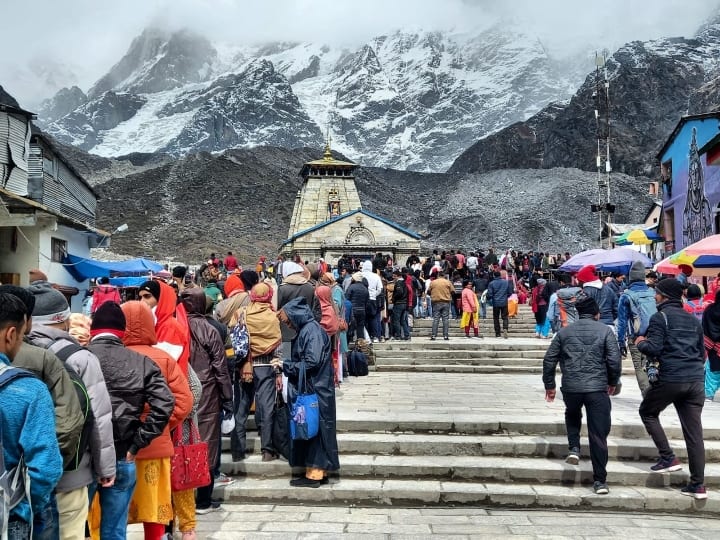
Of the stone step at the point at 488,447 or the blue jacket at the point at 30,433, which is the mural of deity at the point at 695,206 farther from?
the blue jacket at the point at 30,433

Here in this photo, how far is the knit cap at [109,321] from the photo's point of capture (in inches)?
137

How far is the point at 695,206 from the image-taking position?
1734 cm

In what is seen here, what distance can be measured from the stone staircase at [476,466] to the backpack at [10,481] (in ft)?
10.2

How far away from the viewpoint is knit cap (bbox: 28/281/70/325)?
3.30 metres

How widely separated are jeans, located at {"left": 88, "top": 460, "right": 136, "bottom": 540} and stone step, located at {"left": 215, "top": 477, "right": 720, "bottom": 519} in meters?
2.00

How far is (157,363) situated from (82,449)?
856 millimetres

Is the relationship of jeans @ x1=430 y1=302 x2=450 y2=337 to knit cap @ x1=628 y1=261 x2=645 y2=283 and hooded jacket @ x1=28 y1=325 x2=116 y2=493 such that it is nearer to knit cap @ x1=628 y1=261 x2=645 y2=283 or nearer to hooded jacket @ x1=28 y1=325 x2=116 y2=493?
knit cap @ x1=628 y1=261 x2=645 y2=283

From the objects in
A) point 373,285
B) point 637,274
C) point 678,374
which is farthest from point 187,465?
point 373,285

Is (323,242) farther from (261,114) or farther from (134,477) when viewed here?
(261,114)

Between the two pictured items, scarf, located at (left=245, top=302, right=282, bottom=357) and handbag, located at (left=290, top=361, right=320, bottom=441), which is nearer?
handbag, located at (left=290, top=361, right=320, bottom=441)

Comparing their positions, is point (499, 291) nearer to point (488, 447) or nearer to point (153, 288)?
point (488, 447)

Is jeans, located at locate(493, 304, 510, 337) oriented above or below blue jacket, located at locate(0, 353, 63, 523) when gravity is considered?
above

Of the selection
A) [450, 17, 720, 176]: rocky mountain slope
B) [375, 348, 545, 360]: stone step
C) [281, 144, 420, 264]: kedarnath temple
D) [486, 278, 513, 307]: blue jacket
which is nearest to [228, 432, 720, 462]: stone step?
[375, 348, 545, 360]: stone step

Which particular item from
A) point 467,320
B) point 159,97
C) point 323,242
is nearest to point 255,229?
point 323,242
